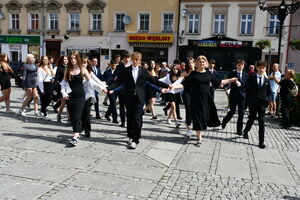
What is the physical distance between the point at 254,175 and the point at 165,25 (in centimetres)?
2430

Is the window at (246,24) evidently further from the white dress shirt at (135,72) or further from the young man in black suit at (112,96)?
the white dress shirt at (135,72)

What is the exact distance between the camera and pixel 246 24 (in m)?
26.1

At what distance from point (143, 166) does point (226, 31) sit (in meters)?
23.2

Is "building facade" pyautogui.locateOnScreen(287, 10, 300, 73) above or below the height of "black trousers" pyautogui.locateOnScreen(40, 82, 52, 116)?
above

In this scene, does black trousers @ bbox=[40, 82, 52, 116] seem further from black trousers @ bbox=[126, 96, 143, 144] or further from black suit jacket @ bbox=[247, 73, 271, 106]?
black suit jacket @ bbox=[247, 73, 271, 106]

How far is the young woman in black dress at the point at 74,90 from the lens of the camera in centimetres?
644

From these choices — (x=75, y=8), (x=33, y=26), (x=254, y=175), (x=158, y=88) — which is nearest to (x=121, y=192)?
(x=254, y=175)

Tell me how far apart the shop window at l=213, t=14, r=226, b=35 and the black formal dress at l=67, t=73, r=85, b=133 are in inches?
875

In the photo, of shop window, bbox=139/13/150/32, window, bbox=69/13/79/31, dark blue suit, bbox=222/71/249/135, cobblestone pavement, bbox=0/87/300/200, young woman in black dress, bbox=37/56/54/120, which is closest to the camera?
cobblestone pavement, bbox=0/87/300/200

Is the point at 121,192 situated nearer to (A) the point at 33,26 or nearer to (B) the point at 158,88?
(B) the point at 158,88

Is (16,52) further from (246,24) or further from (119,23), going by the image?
(246,24)

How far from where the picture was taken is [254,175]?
17.0 feet

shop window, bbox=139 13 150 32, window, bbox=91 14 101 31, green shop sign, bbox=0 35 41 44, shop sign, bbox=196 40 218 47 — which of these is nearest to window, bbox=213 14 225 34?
shop sign, bbox=196 40 218 47

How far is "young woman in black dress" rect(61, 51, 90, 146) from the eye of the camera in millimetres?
6438
